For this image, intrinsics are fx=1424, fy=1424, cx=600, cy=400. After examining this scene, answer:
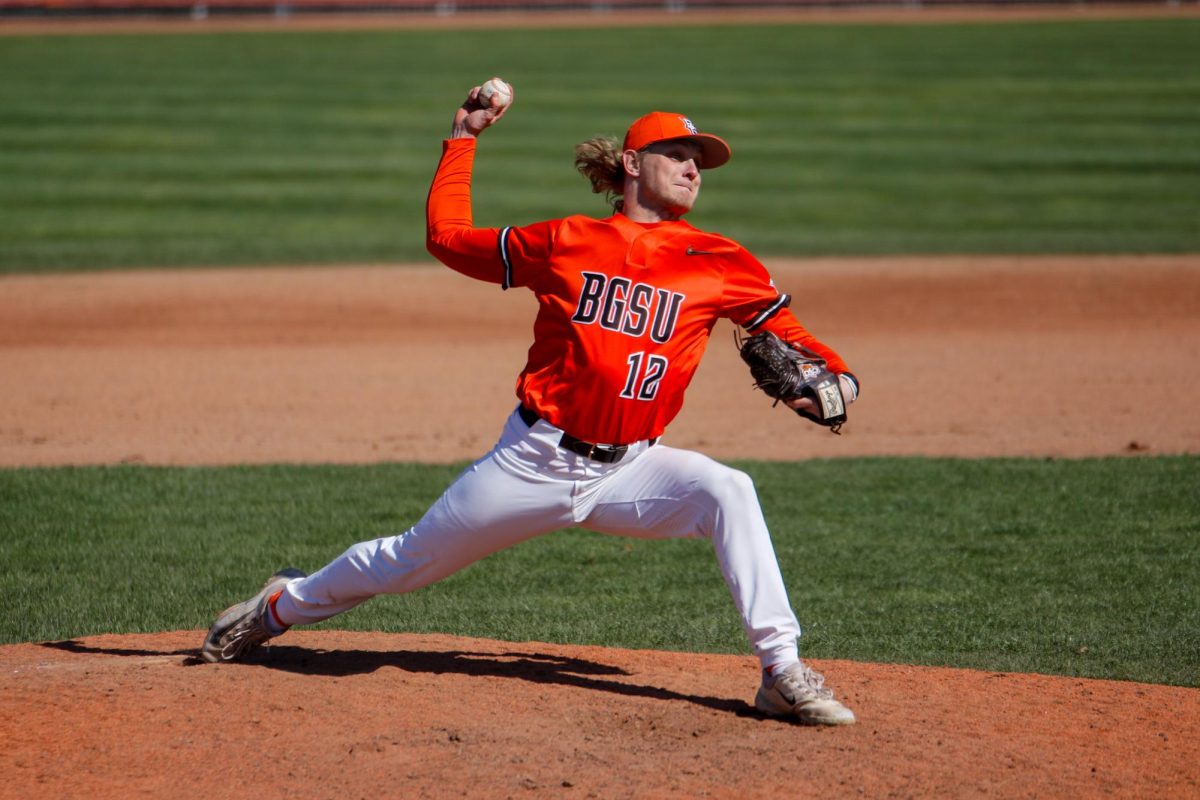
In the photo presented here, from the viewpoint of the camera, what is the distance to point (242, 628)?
180 inches

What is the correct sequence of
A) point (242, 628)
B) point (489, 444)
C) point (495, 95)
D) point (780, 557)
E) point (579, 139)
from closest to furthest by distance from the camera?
point (495, 95), point (242, 628), point (780, 557), point (489, 444), point (579, 139)

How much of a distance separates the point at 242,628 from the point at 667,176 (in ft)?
6.48

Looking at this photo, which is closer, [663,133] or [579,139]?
[663,133]

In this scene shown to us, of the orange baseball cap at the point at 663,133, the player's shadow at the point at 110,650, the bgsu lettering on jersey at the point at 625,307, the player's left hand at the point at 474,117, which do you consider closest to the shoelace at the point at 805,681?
the bgsu lettering on jersey at the point at 625,307

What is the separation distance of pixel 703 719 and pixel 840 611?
1664mm

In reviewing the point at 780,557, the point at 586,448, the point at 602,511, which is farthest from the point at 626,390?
the point at 780,557

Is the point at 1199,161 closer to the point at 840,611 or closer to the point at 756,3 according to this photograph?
the point at 840,611

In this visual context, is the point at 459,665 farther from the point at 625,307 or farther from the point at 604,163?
the point at 604,163

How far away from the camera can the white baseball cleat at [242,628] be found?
4559 millimetres

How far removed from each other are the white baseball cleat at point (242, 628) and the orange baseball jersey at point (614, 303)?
3.69 ft

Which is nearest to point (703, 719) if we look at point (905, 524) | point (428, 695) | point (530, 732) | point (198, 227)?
point (530, 732)

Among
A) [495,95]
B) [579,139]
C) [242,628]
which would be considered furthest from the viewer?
[579,139]

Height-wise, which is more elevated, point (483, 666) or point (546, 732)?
point (546, 732)

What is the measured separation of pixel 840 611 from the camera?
573cm
